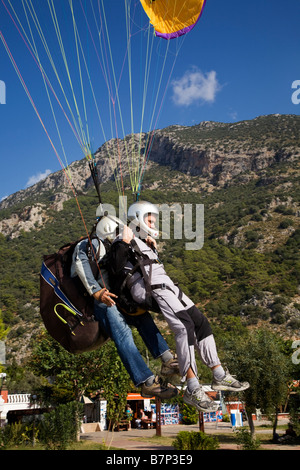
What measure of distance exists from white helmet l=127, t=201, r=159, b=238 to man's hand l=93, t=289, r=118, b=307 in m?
0.84

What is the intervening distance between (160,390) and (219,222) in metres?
86.6

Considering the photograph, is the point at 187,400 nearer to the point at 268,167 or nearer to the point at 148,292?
the point at 148,292

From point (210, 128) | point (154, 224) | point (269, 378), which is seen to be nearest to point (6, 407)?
point (269, 378)

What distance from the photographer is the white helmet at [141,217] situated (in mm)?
4520

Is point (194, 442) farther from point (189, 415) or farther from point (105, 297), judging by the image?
point (189, 415)

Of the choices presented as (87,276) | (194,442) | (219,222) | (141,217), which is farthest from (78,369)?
(219,222)

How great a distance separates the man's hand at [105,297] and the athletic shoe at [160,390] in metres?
0.87

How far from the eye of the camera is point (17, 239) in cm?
9619

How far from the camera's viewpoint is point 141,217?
4.52m

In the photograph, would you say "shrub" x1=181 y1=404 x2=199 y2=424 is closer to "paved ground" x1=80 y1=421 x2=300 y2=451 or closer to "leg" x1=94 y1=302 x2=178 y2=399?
"paved ground" x1=80 y1=421 x2=300 y2=451

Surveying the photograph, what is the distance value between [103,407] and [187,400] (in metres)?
36.0

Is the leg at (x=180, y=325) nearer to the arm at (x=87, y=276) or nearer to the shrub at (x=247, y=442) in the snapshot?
the arm at (x=87, y=276)

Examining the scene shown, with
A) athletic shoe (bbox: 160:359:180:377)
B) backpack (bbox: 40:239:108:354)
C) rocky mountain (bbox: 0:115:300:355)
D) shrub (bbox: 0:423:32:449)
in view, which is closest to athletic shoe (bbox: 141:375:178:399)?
athletic shoe (bbox: 160:359:180:377)

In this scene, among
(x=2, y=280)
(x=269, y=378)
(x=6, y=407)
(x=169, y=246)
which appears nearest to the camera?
(x=269, y=378)
